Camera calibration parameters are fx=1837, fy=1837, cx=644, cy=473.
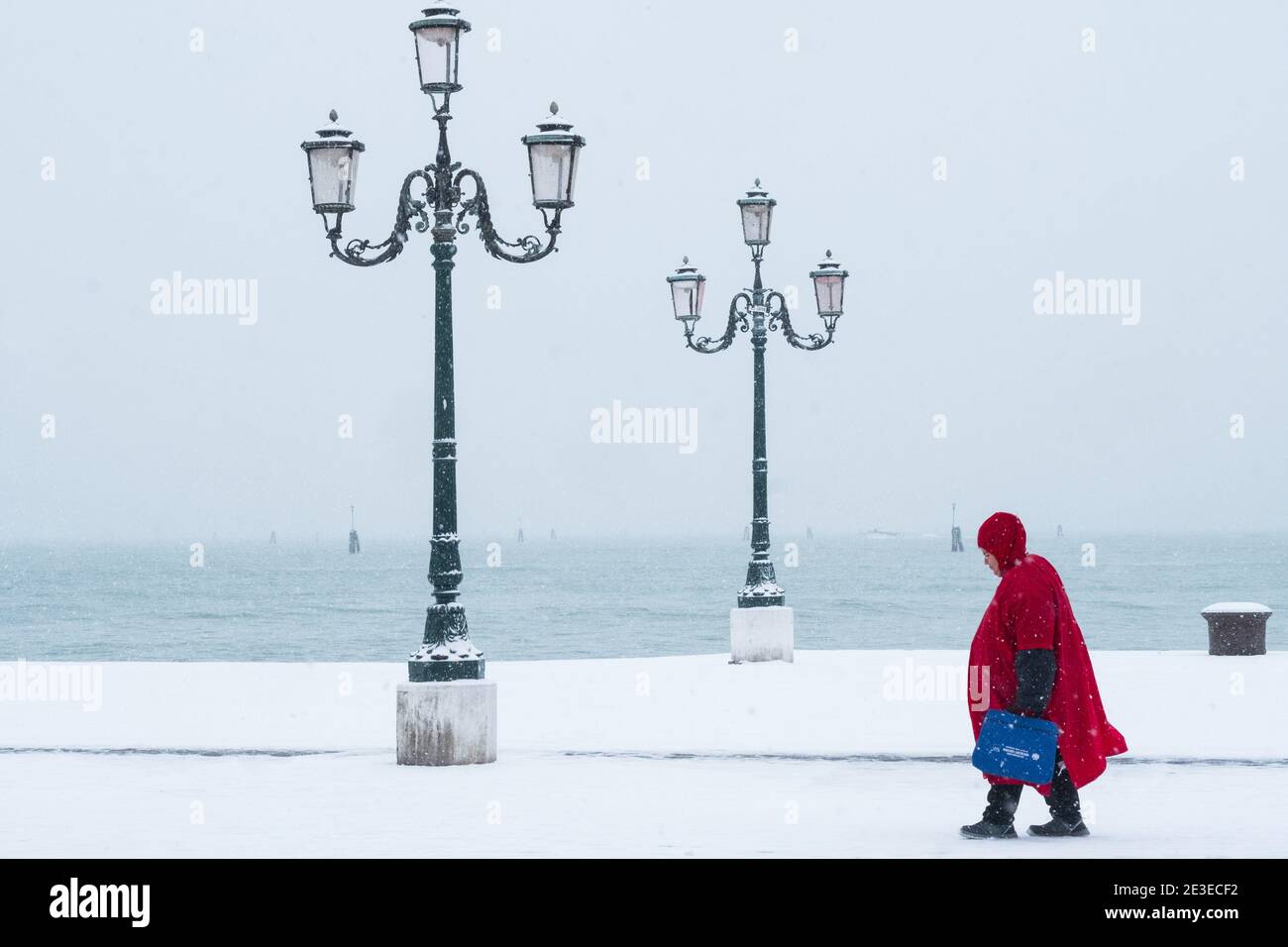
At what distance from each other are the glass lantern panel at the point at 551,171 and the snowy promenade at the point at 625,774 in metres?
3.91

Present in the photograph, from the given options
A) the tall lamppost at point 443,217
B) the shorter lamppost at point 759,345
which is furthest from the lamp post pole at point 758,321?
the tall lamppost at point 443,217

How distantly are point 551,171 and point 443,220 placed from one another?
835 mm

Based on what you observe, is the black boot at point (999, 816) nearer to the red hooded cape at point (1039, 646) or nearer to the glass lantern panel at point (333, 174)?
the red hooded cape at point (1039, 646)

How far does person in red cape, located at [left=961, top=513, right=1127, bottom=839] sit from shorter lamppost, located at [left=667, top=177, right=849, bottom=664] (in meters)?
12.3

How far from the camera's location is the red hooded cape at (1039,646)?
8734 millimetres

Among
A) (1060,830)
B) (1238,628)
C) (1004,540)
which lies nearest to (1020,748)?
(1060,830)

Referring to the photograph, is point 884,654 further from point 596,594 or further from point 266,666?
point 596,594

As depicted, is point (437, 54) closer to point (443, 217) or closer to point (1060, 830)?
point (443, 217)

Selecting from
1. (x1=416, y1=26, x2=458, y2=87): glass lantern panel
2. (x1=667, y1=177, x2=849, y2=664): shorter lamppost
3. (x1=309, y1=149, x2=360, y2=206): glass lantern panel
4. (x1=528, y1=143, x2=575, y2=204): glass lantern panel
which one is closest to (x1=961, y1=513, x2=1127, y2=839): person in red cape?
(x1=528, y1=143, x2=575, y2=204): glass lantern panel

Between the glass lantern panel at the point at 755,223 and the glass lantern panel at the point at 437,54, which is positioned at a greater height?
the glass lantern panel at the point at 755,223

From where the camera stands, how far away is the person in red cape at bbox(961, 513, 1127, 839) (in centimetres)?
874

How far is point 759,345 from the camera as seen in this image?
75.9 feet
